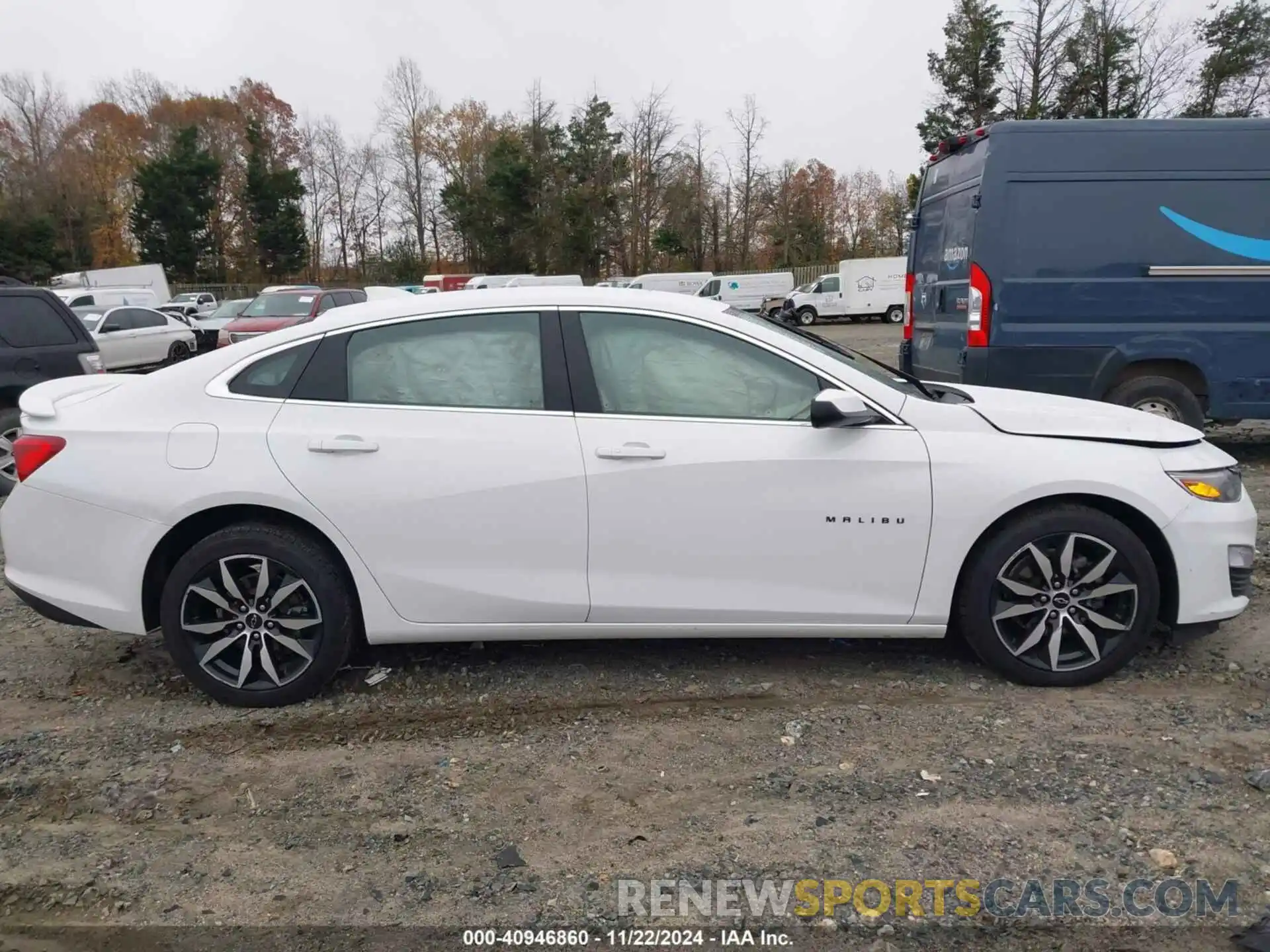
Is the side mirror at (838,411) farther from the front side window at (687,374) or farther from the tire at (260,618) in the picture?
the tire at (260,618)

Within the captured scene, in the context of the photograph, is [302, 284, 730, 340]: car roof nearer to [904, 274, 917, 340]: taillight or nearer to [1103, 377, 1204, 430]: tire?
[1103, 377, 1204, 430]: tire

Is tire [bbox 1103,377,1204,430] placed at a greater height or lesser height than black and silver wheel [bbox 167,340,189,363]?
lesser

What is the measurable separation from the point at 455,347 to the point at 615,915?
7.28 feet

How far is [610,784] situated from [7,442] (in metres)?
7.01

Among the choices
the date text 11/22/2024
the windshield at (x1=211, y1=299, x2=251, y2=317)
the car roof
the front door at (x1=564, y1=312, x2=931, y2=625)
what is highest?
the windshield at (x1=211, y1=299, x2=251, y2=317)

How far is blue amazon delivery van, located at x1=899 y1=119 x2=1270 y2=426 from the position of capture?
6.71m

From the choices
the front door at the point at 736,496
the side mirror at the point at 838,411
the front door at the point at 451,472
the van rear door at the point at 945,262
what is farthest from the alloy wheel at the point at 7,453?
the van rear door at the point at 945,262

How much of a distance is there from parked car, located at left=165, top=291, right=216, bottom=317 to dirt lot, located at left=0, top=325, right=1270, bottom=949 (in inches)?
1189

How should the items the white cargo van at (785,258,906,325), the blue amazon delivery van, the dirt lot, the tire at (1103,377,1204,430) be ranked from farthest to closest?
the white cargo van at (785,258,906,325)
the tire at (1103,377,1204,430)
the blue amazon delivery van
the dirt lot

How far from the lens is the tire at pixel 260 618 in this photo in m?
3.54

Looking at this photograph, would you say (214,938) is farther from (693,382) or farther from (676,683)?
(693,382)

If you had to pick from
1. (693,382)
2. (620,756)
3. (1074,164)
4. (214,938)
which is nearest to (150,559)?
(214,938)

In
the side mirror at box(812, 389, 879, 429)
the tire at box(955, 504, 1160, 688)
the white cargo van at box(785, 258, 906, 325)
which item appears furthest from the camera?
the white cargo van at box(785, 258, 906, 325)

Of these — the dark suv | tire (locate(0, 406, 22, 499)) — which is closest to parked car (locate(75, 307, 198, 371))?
the dark suv
